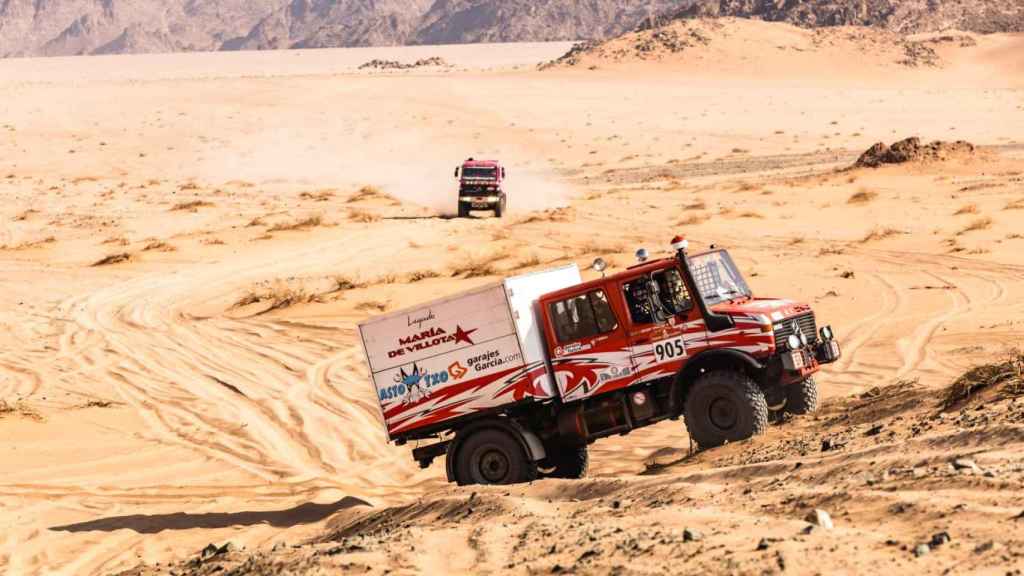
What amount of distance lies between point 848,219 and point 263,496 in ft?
82.0

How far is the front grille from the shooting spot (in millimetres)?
13539

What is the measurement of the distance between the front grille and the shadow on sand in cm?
523

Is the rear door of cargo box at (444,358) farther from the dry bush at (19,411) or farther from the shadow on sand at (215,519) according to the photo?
the dry bush at (19,411)

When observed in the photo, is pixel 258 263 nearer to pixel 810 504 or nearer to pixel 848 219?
pixel 848 219

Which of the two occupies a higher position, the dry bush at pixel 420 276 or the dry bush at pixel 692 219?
the dry bush at pixel 420 276

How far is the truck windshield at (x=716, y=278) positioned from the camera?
13977 millimetres

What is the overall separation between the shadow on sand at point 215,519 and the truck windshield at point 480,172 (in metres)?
29.1

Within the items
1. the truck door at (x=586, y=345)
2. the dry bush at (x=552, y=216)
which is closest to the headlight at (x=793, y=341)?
the truck door at (x=586, y=345)

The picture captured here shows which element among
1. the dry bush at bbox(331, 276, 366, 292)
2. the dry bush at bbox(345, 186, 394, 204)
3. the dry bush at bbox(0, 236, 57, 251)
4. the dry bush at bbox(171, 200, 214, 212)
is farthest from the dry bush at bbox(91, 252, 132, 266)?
the dry bush at bbox(345, 186, 394, 204)

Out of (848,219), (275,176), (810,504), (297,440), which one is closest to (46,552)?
(297,440)

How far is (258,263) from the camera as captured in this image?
35375 millimetres

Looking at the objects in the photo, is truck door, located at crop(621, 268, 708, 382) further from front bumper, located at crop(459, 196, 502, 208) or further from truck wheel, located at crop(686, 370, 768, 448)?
front bumper, located at crop(459, 196, 502, 208)

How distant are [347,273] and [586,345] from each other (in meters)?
19.8

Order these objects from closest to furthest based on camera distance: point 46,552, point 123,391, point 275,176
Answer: point 46,552
point 123,391
point 275,176
